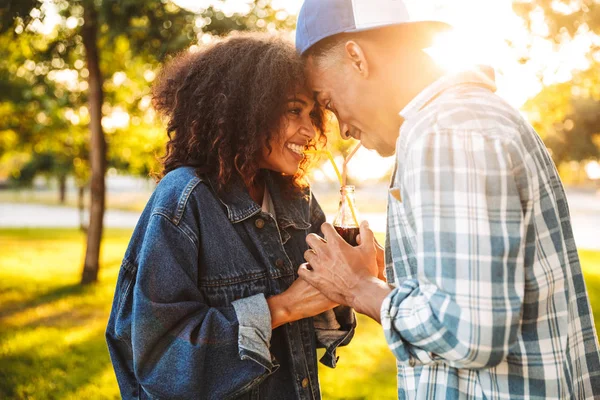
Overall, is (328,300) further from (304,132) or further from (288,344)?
(304,132)

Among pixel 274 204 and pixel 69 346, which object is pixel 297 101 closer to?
pixel 274 204

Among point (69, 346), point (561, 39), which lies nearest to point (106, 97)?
point (69, 346)

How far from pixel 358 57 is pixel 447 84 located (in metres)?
0.35

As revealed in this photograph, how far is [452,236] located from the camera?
1.36 metres

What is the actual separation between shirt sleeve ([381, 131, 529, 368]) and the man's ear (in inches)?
18.0

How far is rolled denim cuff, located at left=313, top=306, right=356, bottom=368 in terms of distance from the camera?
8.37 feet

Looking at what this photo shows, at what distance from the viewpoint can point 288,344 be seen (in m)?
2.33

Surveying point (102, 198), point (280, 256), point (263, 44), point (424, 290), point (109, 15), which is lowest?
point (102, 198)

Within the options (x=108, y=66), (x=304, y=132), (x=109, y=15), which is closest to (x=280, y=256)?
(x=304, y=132)

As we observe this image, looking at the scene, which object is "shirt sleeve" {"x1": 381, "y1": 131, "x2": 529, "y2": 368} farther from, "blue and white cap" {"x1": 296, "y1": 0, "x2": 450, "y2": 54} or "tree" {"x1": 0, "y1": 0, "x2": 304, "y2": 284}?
"tree" {"x1": 0, "y1": 0, "x2": 304, "y2": 284}

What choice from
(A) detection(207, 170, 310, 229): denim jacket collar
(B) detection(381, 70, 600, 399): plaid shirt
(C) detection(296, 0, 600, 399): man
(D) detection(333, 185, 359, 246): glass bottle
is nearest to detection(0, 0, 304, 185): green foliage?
(A) detection(207, 170, 310, 229): denim jacket collar

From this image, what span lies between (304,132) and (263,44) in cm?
40

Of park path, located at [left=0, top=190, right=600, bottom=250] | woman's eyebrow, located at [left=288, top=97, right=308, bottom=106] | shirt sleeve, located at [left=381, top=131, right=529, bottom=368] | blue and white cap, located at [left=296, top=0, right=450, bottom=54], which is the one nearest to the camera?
shirt sleeve, located at [left=381, top=131, right=529, bottom=368]

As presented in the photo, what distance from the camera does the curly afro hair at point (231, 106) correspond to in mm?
2293
